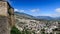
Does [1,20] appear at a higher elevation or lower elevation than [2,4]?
lower

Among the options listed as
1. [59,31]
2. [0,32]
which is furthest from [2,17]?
[59,31]

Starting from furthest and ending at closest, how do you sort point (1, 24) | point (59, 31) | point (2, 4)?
1. point (59, 31)
2. point (2, 4)
3. point (1, 24)

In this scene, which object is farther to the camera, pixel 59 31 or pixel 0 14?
pixel 59 31

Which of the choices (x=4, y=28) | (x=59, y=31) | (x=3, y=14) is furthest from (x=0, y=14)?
(x=59, y=31)

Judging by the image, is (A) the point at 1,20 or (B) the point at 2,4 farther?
(B) the point at 2,4

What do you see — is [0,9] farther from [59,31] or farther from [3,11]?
[59,31]

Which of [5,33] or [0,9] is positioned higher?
[0,9]

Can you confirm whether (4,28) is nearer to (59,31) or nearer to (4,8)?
(4,8)

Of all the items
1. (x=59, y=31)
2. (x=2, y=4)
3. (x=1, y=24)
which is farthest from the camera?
(x=59, y=31)

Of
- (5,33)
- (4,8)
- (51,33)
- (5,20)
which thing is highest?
(4,8)
